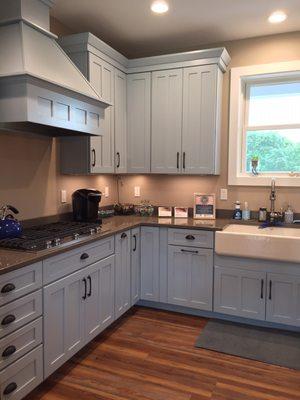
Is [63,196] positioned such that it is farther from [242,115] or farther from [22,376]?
[242,115]

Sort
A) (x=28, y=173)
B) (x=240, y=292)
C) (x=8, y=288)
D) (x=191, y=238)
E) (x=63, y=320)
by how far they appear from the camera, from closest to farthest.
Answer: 1. (x=8, y=288)
2. (x=63, y=320)
3. (x=28, y=173)
4. (x=240, y=292)
5. (x=191, y=238)

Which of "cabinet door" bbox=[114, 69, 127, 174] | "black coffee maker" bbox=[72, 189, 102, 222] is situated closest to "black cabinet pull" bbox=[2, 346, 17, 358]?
"black coffee maker" bbox=[72, 189, 102, 222]

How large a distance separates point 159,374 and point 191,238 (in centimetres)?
120

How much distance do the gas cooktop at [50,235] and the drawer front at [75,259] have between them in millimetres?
91

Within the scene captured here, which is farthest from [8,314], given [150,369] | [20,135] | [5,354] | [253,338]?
→ [253,338]

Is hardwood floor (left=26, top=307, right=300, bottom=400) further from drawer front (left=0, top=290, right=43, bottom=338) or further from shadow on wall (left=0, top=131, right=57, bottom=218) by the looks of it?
shadow on wall (left=0, top=131, right=57, bottom=218)

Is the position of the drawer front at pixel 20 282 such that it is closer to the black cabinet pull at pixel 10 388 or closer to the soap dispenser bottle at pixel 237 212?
the black cabinet pull at pixel 10 388

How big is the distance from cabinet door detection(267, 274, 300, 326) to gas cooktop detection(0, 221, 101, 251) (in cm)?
156

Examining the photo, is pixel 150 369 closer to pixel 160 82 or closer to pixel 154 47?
pixel 160 82

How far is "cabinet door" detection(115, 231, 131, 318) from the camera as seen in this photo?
2.89m

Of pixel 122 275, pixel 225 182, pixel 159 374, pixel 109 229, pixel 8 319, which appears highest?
pixel 225 182

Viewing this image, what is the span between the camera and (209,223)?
127 inches

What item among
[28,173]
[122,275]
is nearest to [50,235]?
[28,173]

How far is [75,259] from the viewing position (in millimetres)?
2283
